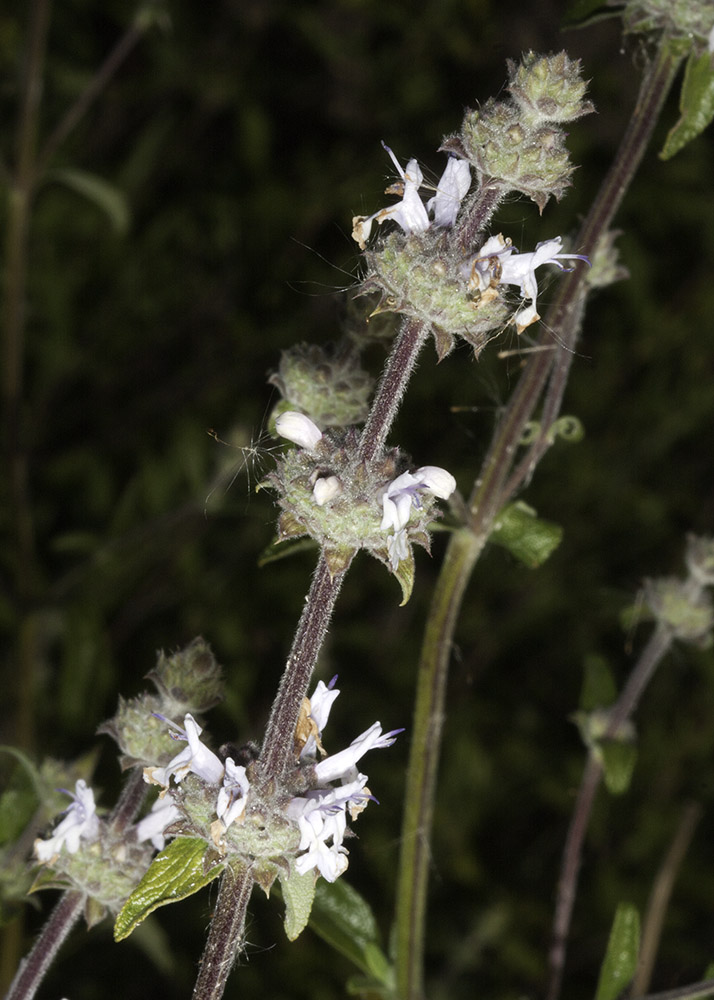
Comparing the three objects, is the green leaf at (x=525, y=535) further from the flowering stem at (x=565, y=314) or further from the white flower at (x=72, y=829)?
the white flower at (x=72, y=829)

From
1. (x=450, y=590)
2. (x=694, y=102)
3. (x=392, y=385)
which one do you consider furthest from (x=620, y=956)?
(x=694, y=102)

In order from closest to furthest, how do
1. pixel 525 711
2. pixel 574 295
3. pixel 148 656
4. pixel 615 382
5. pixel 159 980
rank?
pixel 574 295, pixel 159 980, pixel 148 656, pixel 525 711, pixel 615 382

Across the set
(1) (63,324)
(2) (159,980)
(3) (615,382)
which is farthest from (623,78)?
(2) (159,980)

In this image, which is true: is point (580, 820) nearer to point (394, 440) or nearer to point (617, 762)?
point (617, 762)

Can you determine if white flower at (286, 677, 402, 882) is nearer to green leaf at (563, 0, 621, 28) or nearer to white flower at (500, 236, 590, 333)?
white flower at (500, 236, 590, 333)

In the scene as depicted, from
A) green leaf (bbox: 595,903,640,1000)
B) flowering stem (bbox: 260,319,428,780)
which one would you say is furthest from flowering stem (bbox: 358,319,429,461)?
green leaf (bbox: 595,903,640,1000)

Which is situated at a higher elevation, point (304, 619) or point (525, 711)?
point (525, 711)

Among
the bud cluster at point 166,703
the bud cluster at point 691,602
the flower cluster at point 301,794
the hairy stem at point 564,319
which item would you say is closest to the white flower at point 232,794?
the flower cluster at point 301,794

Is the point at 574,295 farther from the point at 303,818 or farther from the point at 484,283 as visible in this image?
the point at 303,818
